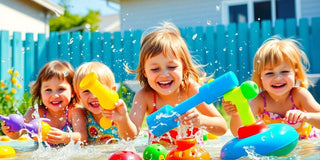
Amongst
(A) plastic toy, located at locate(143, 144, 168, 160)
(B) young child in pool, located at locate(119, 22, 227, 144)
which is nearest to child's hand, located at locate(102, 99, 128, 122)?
(B) young child in pool, located at locate(119, 22, 227, 144)

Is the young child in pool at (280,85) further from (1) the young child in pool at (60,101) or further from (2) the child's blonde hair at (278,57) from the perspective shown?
(1) the young child in pool at (60,101)

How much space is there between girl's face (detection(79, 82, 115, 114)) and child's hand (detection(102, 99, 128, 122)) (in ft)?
3.17

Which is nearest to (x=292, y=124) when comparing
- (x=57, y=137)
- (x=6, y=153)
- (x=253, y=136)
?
(x=253, y=136)

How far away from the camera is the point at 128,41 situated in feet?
28.5

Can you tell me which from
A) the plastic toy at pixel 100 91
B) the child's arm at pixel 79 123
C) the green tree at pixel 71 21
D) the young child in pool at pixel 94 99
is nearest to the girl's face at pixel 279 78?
the young child in pool at pixel 94 99

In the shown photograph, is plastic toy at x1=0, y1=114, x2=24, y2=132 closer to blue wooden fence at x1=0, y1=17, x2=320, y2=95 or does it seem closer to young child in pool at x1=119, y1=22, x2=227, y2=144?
young child in pool at x1=119, y1=22, x2=227, y2=144

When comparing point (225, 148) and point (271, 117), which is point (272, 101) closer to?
point (271, 117)

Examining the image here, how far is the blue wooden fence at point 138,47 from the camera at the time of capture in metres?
8.41

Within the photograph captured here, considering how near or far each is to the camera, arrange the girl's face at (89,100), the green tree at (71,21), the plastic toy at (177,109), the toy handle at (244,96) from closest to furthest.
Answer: the toy handle at (244,96)
the plastic toy at (177,109)
the girl's face at (89,100)
the green tree at (71,21)

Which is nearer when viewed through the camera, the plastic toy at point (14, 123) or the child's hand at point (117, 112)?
the child's hand at point (117, 112)

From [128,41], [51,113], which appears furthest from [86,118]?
[128,41]

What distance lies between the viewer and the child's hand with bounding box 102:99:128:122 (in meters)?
2.44

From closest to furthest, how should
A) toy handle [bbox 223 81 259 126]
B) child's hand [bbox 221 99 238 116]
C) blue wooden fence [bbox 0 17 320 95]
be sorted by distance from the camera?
toy handle [bbox 223 81 259 126], child's hand [bbox 221 99 238 116], blue wooden fence [bbox 0 17 320 95]

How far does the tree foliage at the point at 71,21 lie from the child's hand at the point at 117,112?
27947 mm
